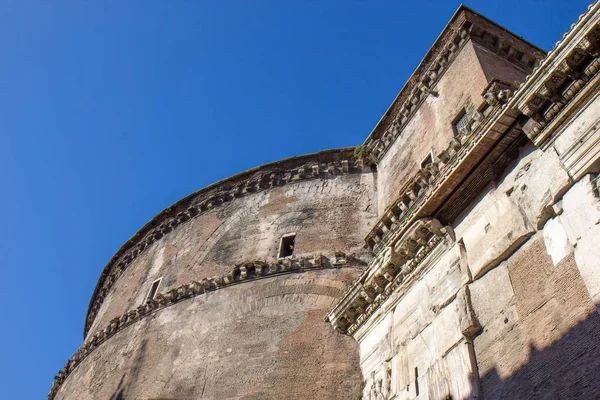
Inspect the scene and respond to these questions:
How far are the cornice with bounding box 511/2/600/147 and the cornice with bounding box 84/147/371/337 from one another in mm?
6056

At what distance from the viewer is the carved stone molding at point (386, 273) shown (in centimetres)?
645

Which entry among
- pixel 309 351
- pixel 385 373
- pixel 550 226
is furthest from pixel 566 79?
pixel 309 351

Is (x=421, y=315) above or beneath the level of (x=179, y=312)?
beneath

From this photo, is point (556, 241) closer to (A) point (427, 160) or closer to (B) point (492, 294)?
(B) point (492, 294)

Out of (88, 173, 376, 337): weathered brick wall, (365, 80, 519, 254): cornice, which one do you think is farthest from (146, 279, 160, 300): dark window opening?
(365, 80, 519, 254): cornice

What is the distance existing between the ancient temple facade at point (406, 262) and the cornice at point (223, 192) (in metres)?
0.05

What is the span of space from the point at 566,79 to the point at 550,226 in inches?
52.4

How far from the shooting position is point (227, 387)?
8109 mm

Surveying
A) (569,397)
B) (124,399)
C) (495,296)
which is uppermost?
(124,399)

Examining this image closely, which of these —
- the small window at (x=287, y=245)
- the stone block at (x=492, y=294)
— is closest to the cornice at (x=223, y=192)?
the small window at (x=287, y=245)

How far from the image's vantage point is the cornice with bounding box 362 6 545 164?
949 cm

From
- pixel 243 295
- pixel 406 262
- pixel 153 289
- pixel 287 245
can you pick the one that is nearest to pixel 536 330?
pixel 406 262

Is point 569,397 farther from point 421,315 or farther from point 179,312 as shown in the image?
point 179,312

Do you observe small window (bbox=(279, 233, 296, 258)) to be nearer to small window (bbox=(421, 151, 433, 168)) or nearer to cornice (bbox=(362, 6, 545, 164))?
cornice (bbox=(362, 6, 545, 164))
